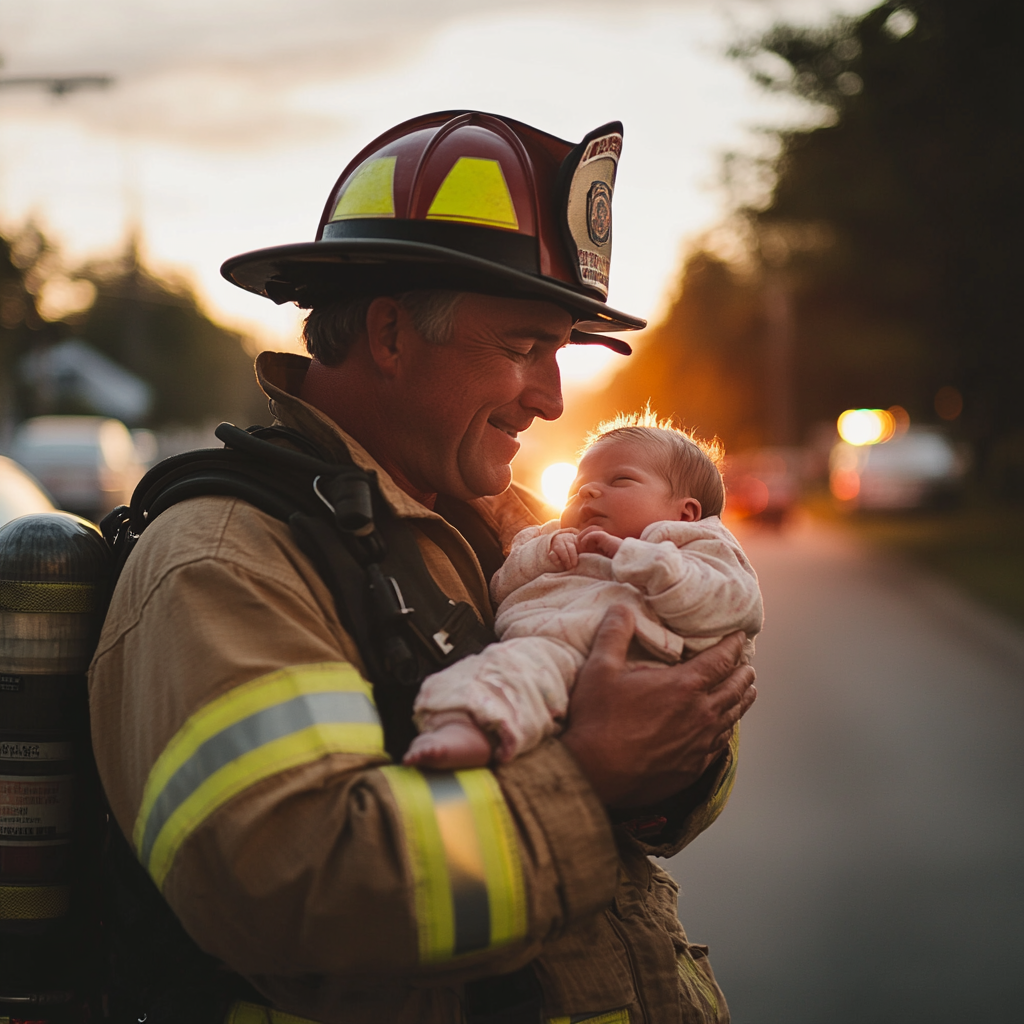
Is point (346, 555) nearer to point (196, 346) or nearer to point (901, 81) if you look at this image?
point (901, 81)

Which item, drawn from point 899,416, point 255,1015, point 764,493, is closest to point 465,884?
point 255,1015

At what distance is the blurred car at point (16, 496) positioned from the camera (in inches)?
170

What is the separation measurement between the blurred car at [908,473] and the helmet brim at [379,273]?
27.5m

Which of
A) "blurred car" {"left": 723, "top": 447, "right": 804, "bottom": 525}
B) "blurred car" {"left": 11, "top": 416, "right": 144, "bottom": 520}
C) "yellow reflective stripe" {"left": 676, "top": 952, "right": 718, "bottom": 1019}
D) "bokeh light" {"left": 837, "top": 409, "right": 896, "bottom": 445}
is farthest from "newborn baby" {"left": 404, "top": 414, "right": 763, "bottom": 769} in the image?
"bokeh light" {"left": 837, "top": 409, "right": 896, "bottom": 445}

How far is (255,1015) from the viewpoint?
5.85 ft

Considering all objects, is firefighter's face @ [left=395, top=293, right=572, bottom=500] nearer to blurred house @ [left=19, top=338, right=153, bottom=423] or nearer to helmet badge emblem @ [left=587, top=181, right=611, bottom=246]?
helmet badge emblem @ [left=587, top=181, right=611, bottom=246]

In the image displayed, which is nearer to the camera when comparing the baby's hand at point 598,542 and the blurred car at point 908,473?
the baby's hand at point 598,542

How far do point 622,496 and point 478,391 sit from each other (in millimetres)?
454

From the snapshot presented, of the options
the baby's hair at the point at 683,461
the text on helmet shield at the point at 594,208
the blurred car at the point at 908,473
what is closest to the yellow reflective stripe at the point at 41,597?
the text on helmet shield at the point at 594,208

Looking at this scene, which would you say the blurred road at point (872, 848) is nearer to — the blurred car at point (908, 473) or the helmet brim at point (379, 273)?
the helmet brim at point (379, 273)

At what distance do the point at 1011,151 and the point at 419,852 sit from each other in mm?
14852

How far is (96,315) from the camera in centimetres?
7862

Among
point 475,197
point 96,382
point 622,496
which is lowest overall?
point 622,496

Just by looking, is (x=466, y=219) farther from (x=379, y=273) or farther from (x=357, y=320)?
(x=357, y=320)
